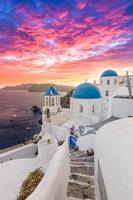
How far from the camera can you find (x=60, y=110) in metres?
31.5

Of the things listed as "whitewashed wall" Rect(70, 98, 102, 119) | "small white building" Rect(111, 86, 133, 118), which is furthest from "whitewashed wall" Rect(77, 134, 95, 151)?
"whitewashed wall" Rect(70, 98, 102, 119)

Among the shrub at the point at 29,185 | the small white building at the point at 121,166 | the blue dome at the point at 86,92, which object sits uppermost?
the blue dome at the point at 86,92

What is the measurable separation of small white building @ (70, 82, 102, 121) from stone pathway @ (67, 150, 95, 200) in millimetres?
15158

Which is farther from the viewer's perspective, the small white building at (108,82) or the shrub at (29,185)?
the small white building at (108,82)

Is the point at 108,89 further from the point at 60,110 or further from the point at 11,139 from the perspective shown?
the point at 11,139

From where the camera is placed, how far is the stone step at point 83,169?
10.6 m

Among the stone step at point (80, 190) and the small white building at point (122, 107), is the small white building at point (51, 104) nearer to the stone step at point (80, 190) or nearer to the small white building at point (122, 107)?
the small white building at point (122, 107)

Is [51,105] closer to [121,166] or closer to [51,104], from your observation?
[51,104]

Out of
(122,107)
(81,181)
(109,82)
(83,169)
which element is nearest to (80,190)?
(81,181)

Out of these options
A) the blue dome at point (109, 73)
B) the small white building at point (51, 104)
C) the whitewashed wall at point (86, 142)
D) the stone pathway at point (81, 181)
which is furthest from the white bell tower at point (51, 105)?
the stone pathway at point (81, 181)

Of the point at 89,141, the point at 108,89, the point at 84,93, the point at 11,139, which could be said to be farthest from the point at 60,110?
the point at 11,139

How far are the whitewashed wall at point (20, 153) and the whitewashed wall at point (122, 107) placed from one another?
31.2 ft

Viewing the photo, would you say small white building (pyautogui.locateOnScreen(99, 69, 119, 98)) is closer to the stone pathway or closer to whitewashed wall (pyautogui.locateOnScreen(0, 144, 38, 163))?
whitewashed wall (pyautogui.locateOnScreen(0, 144, 38, 163))

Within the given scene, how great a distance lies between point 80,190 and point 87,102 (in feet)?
62.4
